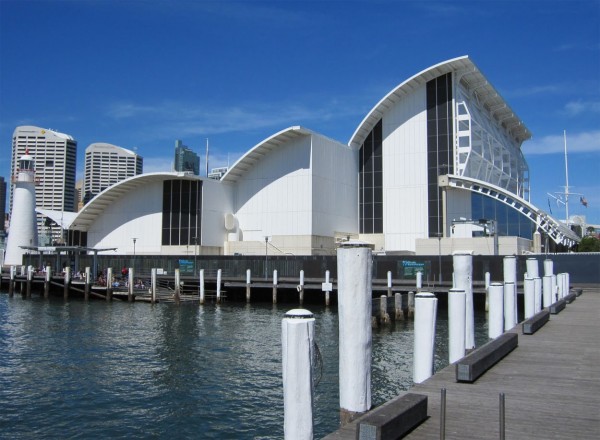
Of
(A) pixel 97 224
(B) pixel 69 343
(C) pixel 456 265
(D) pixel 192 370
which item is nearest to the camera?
(C) pixel 456 265

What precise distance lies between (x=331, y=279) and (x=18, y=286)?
33.0 m

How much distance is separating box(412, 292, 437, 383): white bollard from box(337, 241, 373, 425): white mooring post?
2.36 m

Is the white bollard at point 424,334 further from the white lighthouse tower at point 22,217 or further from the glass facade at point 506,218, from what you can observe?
the white lighthouse tower at point 22,217

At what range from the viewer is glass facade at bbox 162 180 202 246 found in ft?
193

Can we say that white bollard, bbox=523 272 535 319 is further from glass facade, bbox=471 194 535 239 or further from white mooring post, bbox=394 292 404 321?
glass facade, bbox=471 194 535 239

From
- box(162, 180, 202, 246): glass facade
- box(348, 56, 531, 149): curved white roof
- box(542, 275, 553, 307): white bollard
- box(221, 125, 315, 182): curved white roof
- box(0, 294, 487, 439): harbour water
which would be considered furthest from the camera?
box(348, 56, 531, 149): curved white roof

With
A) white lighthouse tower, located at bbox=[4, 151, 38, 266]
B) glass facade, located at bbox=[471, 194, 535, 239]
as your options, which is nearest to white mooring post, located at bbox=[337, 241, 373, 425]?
glass facade, located at bbox=[471, 194, 535, 239]

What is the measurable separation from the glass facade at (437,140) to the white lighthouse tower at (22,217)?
43529mm

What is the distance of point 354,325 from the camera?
780 cm

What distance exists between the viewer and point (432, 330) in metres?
10.1

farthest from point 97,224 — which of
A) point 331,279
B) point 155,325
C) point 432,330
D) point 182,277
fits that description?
point 432,330

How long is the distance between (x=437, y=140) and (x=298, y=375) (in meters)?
56.9

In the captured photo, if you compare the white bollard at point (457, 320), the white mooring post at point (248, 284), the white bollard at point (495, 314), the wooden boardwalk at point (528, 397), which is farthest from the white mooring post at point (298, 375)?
the white mooring post at point (248, 284)

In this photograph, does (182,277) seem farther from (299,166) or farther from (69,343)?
(69,343)
